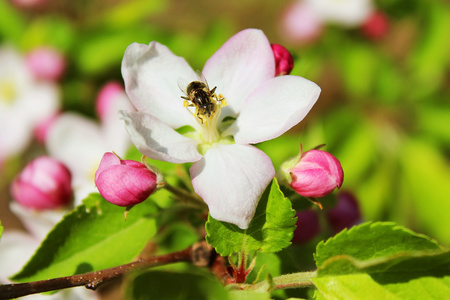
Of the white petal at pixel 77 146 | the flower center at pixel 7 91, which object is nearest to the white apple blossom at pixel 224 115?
the white petal at pixel 77 146

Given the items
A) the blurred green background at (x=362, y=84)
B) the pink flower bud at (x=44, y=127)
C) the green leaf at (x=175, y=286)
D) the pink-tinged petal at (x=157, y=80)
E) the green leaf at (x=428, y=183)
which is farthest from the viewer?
the green leaf at (x=428, y=183)

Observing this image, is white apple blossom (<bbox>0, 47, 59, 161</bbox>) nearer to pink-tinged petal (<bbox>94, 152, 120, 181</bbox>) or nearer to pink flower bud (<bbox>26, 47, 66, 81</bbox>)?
pink flower bud (<bbox>26, 47, 66, 81</bbox>)

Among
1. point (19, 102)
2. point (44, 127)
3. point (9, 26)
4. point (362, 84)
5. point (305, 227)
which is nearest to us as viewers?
point (305, 227)

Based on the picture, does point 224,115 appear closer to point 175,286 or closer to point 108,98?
point 175,286

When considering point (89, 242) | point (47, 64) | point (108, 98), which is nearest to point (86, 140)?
point (108, 98)

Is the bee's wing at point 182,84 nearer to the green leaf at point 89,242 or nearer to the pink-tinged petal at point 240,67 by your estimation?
the pink-tinged petal at point 240,67

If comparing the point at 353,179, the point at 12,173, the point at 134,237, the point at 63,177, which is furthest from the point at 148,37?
the point at 134,237
